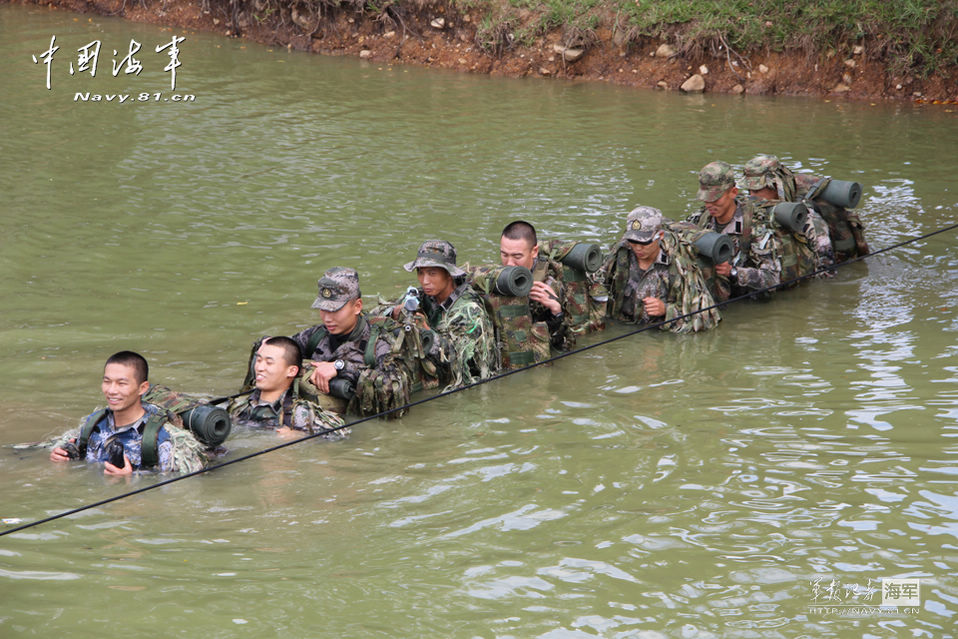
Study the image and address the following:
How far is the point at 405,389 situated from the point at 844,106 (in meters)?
12.9

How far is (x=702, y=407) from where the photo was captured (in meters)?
7.70

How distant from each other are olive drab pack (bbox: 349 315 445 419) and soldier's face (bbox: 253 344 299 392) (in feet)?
1.73

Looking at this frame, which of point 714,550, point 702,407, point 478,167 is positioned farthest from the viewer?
point 478,167

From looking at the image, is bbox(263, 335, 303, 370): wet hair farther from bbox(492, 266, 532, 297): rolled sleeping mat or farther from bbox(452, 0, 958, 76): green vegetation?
bbox(452, 0, 958, 76): green vegetation

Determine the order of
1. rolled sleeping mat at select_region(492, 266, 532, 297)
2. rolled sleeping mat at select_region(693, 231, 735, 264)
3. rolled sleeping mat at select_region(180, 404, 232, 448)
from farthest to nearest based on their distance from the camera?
rolled sleeping mat at select_region(693, 231, 735, 264) → rolled sleeping mat at select_region(492, 266, 532, 297) → rolled sleeping mat at select_region(180, 404, 232, 448)

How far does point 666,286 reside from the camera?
9570 millimetres

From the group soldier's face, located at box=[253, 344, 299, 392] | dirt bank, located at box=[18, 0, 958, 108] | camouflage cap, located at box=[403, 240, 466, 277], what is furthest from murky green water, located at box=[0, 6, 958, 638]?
dirt bank, located at box=[18, 0, 958, 108]

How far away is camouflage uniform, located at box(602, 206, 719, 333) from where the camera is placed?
9.44 metres

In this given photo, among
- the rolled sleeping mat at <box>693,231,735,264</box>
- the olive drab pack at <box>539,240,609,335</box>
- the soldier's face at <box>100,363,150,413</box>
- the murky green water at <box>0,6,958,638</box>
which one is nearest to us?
the murky green water at <box>0,6,958,638</box>

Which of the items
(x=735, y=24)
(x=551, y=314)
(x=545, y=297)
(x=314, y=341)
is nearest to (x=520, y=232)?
(x=545, y=297)

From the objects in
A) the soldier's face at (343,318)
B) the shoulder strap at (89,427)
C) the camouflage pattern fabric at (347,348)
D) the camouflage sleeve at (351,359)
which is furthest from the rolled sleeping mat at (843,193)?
the shoulder strap at (89,427)

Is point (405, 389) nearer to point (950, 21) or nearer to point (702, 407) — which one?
point (702, 407)

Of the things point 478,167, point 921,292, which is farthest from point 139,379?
point 478,167

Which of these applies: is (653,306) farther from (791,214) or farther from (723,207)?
(791,214)
